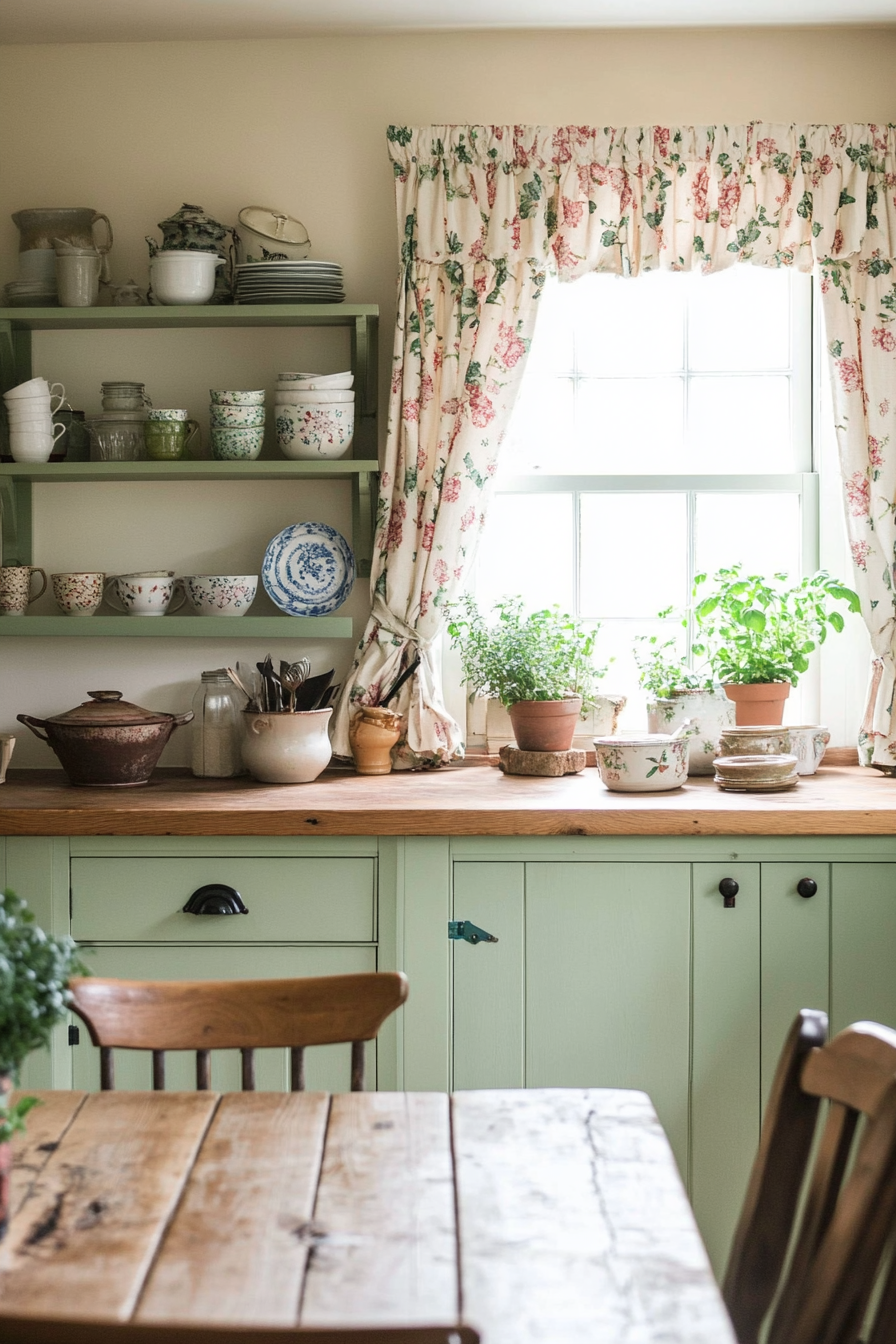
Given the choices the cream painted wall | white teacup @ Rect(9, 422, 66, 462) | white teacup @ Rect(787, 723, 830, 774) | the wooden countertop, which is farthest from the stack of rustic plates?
white teacup @ Rect(9, 422, 66, 462)

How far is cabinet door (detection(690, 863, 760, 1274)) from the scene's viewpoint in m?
2.54

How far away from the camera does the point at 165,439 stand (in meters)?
2.96

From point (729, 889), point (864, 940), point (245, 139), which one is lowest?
point (864, 940)

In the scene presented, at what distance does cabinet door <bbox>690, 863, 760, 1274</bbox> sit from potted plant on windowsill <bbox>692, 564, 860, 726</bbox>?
23.3 inches

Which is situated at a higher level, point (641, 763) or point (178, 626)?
point (178, 626)

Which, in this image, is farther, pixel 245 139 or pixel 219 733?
pixel 245 139

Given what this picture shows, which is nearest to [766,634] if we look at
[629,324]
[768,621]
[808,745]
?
[768,621]

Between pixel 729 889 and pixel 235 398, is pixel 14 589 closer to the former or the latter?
pixel 235 398

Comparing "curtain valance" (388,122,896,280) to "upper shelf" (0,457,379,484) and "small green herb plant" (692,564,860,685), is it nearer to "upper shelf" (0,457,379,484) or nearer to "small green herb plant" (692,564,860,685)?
"upper shelf" (0,457,379,484)

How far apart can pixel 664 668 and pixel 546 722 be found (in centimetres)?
36

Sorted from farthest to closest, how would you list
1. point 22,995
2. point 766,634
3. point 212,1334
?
point 766,634, point 22,995, point 212,1334

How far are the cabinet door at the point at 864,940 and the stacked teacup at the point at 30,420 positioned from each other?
2030mm

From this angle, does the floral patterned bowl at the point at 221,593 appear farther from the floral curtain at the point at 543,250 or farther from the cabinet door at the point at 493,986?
the cabinet door at the point at 493,986

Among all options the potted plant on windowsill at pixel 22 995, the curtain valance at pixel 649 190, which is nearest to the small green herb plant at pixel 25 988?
the potted plant on windowsill at pixel 22 995
